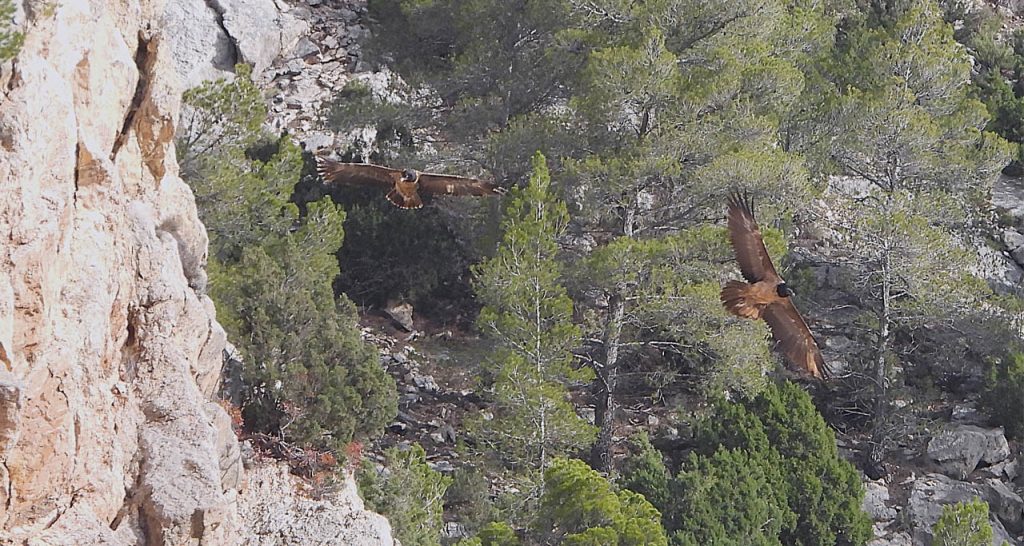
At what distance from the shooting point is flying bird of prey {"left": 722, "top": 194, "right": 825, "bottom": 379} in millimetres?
13914

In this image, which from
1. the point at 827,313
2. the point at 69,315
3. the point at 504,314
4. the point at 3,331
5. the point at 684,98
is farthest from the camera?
the point at 827,313

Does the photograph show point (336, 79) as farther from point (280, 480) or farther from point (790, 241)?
point (280, 480)

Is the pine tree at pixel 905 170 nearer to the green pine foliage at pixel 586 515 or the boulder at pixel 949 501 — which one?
the boulder at pixel 949 501

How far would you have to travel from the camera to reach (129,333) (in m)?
11.2

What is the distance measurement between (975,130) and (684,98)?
5887 mm

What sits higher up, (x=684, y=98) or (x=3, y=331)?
(x=684, y=98)

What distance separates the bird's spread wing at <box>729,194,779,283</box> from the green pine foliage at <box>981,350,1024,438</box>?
9.49 meters

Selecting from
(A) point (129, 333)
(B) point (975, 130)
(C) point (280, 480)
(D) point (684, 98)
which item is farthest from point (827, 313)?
(A) point (129, 333)

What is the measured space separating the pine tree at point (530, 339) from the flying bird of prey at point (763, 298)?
417cm

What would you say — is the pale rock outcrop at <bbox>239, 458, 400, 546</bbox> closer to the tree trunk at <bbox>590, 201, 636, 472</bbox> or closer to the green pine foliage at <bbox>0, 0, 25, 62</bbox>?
the green pine foliage at <bbox>0, 0, 25, 62</bbox>

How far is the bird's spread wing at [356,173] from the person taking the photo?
17344 mm

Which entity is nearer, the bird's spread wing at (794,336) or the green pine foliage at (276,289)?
the bird's spread wing at (794,336)

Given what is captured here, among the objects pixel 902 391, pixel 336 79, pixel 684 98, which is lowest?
pixel 902 391

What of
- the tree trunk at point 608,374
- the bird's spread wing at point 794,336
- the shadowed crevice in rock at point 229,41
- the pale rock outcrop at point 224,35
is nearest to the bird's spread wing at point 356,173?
the tree trunk at point 608,374
